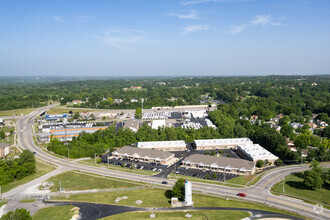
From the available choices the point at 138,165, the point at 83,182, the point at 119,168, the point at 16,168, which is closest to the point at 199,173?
the point at 138,165

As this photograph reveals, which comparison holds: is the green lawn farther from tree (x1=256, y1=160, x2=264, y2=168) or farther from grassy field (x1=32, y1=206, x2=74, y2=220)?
grassy field (x1=32, y1=206, x2=74, y2=220)

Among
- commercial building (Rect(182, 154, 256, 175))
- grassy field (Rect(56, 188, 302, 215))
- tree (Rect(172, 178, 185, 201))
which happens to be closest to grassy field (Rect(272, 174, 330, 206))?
commercial building (Rect(182, 154, 256, 175))

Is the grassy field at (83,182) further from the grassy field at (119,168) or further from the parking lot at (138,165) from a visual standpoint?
the parking lot at (138,165)

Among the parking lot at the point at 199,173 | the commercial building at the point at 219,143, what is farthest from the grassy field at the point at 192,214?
the commercial building at the point at 219,143

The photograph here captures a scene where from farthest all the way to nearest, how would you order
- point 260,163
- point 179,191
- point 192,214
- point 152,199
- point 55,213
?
point 260,163 → point 152,199 → point 179,191 → point 55,213 → point 192,214

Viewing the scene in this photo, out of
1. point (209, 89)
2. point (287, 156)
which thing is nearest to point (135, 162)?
point (287, 156)

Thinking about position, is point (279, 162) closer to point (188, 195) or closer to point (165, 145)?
point (188, 195)
